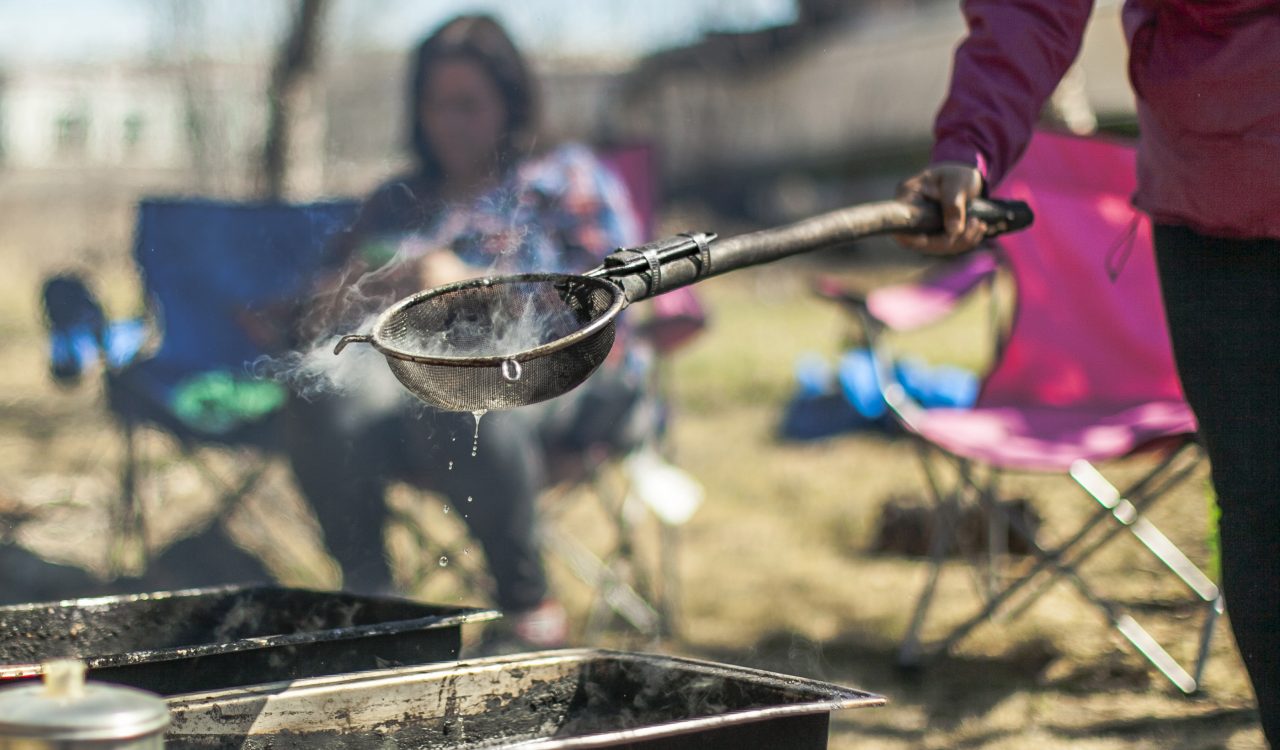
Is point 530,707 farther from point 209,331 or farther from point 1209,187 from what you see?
point 209,331

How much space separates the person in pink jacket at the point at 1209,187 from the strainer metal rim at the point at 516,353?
1.89 feet

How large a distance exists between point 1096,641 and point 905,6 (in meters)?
12.6

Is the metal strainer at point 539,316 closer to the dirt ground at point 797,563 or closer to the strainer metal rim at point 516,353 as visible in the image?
the strainer metal rim at point 516,353

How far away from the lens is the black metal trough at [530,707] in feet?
4.26

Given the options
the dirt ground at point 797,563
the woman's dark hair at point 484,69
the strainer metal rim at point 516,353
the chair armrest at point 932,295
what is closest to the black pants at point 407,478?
the dirt ground at point 797,563

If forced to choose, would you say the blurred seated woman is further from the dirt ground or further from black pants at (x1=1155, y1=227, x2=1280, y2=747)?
black pants at (x1=1155, y1=227, x2=1280, y2=747)

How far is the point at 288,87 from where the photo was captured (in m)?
4.27

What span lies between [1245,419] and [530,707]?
98 cm

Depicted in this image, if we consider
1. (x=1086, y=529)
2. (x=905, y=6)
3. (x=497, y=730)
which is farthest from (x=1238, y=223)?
(x=905, y=6)

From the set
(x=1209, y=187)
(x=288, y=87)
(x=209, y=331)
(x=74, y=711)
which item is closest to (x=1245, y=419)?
(x=1209, y=187)

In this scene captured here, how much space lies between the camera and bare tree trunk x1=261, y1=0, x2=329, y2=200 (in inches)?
162

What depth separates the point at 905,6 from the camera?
47.7 feet

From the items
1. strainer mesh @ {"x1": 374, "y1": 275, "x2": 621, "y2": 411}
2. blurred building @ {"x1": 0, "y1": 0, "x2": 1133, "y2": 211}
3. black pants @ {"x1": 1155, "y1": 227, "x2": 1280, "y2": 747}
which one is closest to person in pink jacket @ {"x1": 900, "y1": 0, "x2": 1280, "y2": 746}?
black pants @ {"x1": 1155, "y1": 227, "x2": 1280, "y2": 747}

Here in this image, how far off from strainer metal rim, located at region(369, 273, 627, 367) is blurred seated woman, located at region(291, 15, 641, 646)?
52.8 inches
